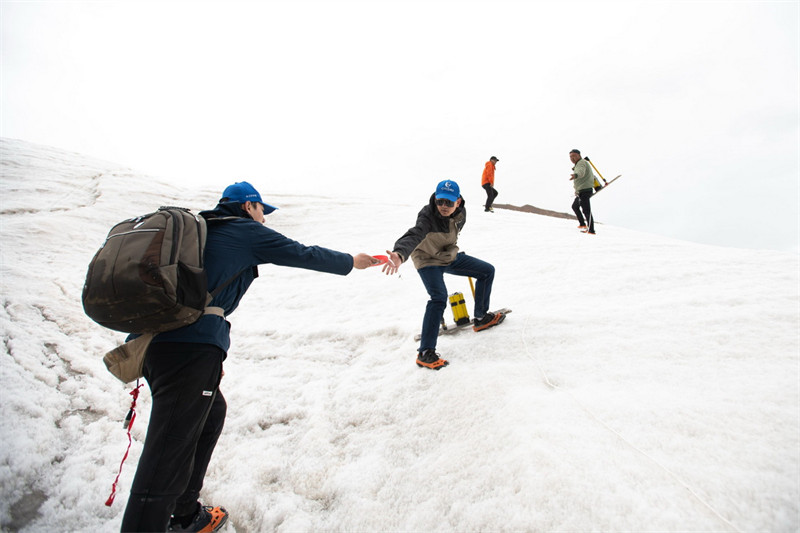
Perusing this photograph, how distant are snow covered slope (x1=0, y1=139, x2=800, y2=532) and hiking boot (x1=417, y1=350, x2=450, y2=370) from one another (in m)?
0.12

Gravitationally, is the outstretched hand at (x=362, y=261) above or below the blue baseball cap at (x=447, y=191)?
below

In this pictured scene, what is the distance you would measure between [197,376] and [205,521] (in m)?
1.24

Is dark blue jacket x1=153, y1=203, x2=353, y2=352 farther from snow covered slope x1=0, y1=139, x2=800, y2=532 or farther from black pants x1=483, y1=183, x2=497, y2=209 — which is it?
black pants x1=483, y1=183, x2=497, y2=209

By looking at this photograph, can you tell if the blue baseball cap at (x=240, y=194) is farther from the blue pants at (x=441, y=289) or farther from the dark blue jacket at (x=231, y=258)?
the blue pants at (x=441, y=289)

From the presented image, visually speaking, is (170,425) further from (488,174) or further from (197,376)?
(488,174)

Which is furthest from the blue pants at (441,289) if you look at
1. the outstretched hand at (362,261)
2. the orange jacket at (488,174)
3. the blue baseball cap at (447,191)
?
the orange jacket at (488,174)

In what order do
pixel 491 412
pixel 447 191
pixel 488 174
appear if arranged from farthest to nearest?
1. pixel 488 174
2. pixel 447 191
3. pixel 491 412

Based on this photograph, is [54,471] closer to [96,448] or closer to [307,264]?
[96,448]

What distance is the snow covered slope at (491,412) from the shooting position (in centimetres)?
240

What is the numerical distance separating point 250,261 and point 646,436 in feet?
10.2

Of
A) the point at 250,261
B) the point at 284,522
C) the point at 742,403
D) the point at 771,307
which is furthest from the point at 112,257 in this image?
the point at 771,307

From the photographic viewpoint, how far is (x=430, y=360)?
4.53 meters

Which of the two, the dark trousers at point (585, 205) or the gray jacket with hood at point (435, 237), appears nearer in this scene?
the gray jacket with hood at point (435, 237)

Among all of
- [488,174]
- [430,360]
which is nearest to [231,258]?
[430,360]
